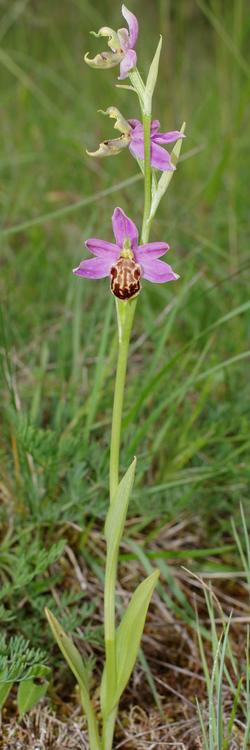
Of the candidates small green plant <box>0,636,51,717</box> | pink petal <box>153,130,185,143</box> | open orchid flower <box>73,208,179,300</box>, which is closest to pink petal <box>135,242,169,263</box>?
open orchid flower <box>73,208,179,300</box>

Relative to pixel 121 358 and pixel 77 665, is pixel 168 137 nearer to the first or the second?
pixel 121 358

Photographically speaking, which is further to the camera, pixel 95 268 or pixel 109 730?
pixel 109 730

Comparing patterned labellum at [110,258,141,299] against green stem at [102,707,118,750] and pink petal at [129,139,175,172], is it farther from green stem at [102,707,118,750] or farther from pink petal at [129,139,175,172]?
green stem at [102,707,118,750]

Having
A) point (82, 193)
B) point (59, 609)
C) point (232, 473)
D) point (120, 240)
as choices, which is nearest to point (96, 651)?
point (59, 609)

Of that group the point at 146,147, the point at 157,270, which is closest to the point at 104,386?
the point at 157,270

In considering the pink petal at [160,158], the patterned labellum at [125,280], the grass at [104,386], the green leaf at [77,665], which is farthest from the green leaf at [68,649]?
the pink petal at [160,158]

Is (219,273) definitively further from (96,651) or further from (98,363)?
(96,651)
